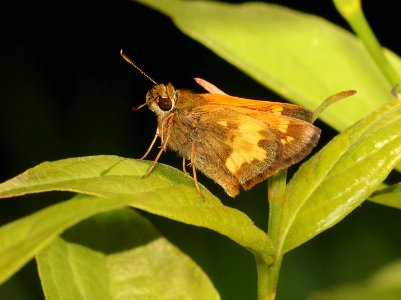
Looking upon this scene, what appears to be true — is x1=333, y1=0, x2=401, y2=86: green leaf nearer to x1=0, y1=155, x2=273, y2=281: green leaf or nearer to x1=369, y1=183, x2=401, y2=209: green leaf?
x1=369, y1=183, x2=401, y2=209: green leaf

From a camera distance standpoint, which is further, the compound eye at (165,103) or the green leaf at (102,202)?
the compound eye at (165,103)

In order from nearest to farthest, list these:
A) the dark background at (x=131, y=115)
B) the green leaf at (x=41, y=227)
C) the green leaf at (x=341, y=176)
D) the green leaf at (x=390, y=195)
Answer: the green leaf at (x=41, y=227) → the green leaf at (x=341, y=176) → the green leaf at (x=390, y=195) → the dark background at (x=131, y=115)

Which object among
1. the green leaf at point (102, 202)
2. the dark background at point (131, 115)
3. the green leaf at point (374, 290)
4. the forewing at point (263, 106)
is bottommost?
the dark background at point (131, 115)

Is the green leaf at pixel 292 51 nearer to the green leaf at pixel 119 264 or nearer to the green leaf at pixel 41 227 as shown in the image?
the green leaf at pixel 119 264

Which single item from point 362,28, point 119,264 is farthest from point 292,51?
point 119,264

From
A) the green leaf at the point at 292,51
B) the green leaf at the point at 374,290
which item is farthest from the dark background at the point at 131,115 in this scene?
the green leaf at the point at 374,290

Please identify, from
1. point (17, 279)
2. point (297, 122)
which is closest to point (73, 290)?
point (297, 122)
